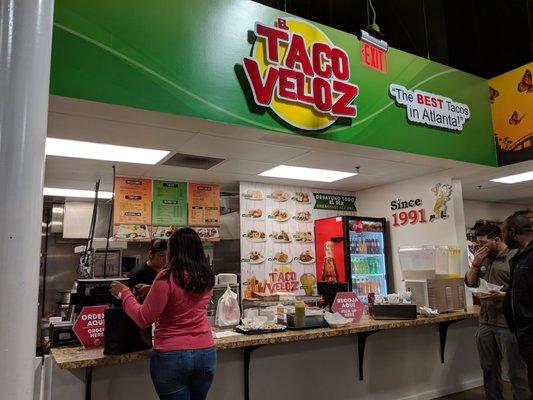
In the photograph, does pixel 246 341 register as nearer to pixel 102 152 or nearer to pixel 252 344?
pixel 252 344

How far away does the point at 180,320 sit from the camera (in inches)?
102

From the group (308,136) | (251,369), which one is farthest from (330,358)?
(308,136)

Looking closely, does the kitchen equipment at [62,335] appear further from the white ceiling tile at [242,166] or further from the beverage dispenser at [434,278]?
the beverage dispenser at [434,278]

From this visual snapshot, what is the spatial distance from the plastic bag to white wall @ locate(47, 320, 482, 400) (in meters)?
0.28

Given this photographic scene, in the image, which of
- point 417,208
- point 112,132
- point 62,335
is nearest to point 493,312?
point 417,208

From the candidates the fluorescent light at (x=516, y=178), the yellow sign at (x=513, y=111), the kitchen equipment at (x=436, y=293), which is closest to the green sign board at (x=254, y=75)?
the yellow sign at (x=513, y=111)

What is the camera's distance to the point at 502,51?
21.2 feet

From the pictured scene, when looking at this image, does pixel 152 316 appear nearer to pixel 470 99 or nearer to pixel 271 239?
pixel 271 239

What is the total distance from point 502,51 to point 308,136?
4.37 meters

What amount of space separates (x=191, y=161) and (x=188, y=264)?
2.38 metres

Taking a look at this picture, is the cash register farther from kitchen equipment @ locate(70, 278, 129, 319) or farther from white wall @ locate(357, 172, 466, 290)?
white wall @ locate(357, 172, 466, 290)

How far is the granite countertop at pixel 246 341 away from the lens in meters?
2.71

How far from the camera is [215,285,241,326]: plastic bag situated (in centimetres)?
379

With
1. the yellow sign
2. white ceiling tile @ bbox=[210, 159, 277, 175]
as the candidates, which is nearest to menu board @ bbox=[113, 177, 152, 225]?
white ceiling tile @ bbox=[210, 159, 277, 175]
